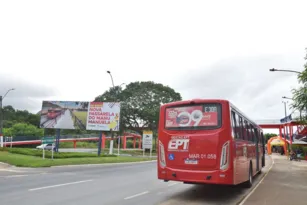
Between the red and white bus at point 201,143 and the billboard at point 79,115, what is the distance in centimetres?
2637

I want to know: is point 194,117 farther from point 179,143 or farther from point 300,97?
point 300,97

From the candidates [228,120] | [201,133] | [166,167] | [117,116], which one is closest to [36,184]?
[166,167]

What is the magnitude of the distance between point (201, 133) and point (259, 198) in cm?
280

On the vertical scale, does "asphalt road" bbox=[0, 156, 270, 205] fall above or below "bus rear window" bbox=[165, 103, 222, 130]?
below

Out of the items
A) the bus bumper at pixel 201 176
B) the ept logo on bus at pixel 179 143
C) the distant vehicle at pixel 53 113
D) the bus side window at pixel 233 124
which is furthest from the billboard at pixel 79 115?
the bus side window at pixel 233 124

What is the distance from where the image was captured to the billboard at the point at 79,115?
36.7 metres

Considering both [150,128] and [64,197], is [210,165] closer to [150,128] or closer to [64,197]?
[64,197]

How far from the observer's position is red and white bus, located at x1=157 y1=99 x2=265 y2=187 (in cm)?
934

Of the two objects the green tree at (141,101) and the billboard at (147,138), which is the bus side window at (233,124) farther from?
the green tree at (141,101)

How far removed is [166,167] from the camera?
1030 centimetres

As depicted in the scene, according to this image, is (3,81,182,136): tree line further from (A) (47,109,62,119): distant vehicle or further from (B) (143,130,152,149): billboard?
(A) (47,109,62,119): distant vehicle

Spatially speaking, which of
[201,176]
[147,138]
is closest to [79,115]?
[147,138]

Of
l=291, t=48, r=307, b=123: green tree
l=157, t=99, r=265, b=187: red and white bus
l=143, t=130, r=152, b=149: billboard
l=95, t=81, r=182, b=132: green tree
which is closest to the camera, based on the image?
l=157, t=99, r=265, b=187: red and white bus

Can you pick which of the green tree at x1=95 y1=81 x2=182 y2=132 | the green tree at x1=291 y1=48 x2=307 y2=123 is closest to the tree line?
the green tree at x1=95 y1=81 x2=182 y2=132
